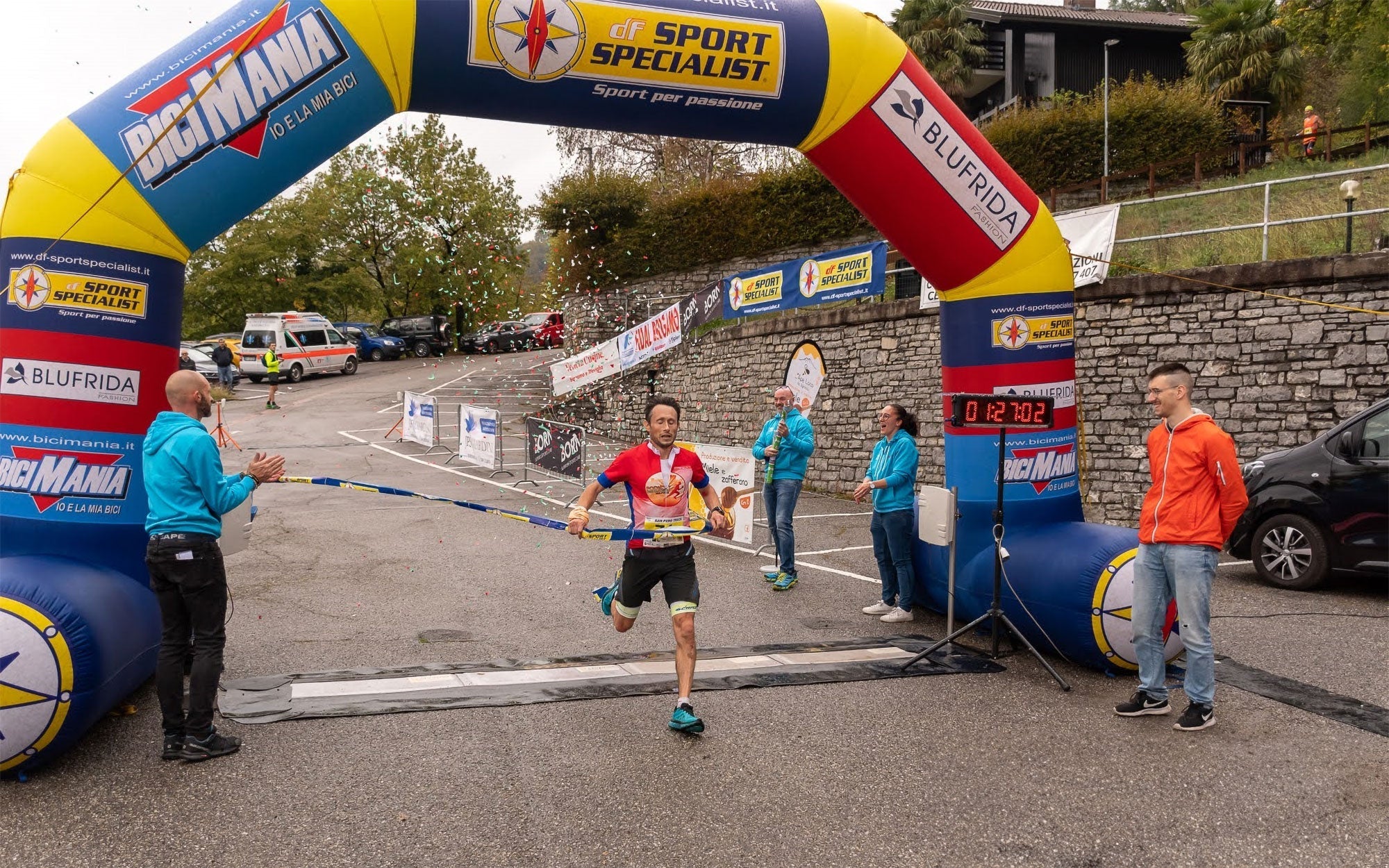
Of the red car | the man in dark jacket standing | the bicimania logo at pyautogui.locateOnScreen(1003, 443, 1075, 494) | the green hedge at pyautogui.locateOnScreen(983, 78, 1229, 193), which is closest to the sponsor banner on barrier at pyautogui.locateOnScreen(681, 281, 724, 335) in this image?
the green hedge at pyautogui.locateOnScreen(983, 78, 1229, 193)

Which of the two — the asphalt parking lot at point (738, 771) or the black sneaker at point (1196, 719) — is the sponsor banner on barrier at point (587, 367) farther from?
the black sneaker at point (1196, 719)

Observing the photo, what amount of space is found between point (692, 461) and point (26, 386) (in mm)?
3602

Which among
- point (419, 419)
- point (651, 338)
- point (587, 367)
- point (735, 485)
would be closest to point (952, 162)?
point (735, 485)

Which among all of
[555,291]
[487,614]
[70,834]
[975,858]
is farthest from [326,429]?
[975,858]

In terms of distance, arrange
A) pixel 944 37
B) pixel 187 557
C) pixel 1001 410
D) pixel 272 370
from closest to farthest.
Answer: pixel 187 557
pixel 1001 410
pixel 272 370
pixel 944 37

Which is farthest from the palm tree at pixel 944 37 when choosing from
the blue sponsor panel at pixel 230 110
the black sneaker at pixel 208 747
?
the black sneaker at pixel 208 747

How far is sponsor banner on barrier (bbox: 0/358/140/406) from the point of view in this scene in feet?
16.4

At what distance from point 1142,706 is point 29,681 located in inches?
224

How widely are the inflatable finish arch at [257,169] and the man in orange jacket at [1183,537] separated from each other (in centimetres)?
53

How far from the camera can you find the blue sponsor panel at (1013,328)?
275 inches

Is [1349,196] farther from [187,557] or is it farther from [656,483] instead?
[187,557]

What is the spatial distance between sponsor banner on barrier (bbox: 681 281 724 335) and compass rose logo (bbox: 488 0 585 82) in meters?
13.1

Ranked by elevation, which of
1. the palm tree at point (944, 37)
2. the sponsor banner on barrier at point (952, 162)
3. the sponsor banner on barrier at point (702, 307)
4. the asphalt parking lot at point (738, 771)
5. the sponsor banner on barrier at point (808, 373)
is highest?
the palm tree at point (944, 37)

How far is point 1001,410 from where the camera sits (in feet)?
20.6
